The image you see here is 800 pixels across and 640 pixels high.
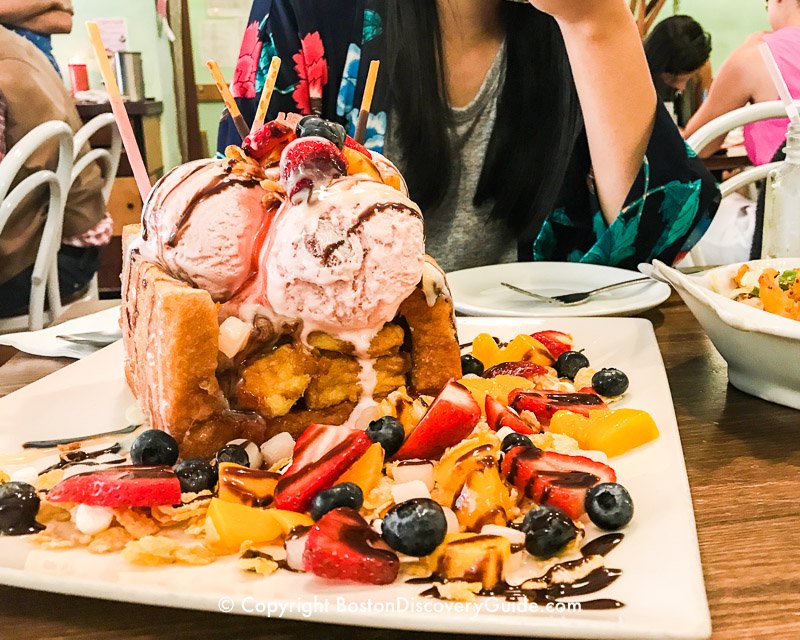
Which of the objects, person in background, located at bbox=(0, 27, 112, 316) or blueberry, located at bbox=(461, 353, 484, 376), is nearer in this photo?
blueberry, located at bbox=(461, 353, 484, 376)

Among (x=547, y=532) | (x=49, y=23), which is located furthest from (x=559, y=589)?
(x=49, y=23)

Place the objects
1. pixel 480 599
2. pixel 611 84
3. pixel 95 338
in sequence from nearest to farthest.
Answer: pixel 480 599 → pixel 95 338 → pixel 611 84

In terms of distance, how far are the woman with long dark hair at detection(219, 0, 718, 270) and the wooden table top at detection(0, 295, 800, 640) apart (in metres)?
1.00

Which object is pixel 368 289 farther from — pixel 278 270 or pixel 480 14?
pixel 480 14

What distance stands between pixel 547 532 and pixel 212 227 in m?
0.62

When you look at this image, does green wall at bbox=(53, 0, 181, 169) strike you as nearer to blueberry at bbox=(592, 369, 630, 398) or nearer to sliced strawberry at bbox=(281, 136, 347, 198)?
sliced strawberry at bbox=(281, 136, 347, 198)

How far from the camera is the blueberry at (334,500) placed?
718mm

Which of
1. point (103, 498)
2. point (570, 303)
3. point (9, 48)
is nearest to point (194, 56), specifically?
point (9, 48)

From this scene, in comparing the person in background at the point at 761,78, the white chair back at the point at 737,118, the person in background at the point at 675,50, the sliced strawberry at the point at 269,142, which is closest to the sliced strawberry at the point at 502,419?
the sliced strawberry at the point at 269,142

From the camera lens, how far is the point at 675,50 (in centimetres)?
505

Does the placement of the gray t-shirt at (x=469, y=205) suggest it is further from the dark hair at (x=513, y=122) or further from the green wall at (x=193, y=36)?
the green wall at (x=193, y=36)

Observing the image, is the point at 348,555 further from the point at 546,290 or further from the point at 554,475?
the point at 546,290

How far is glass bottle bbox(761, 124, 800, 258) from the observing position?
1.56m

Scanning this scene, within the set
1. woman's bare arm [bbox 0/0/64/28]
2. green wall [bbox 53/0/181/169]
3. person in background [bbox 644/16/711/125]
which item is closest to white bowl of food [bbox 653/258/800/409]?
woman's bare arm [bbox 0/0/64/28]
